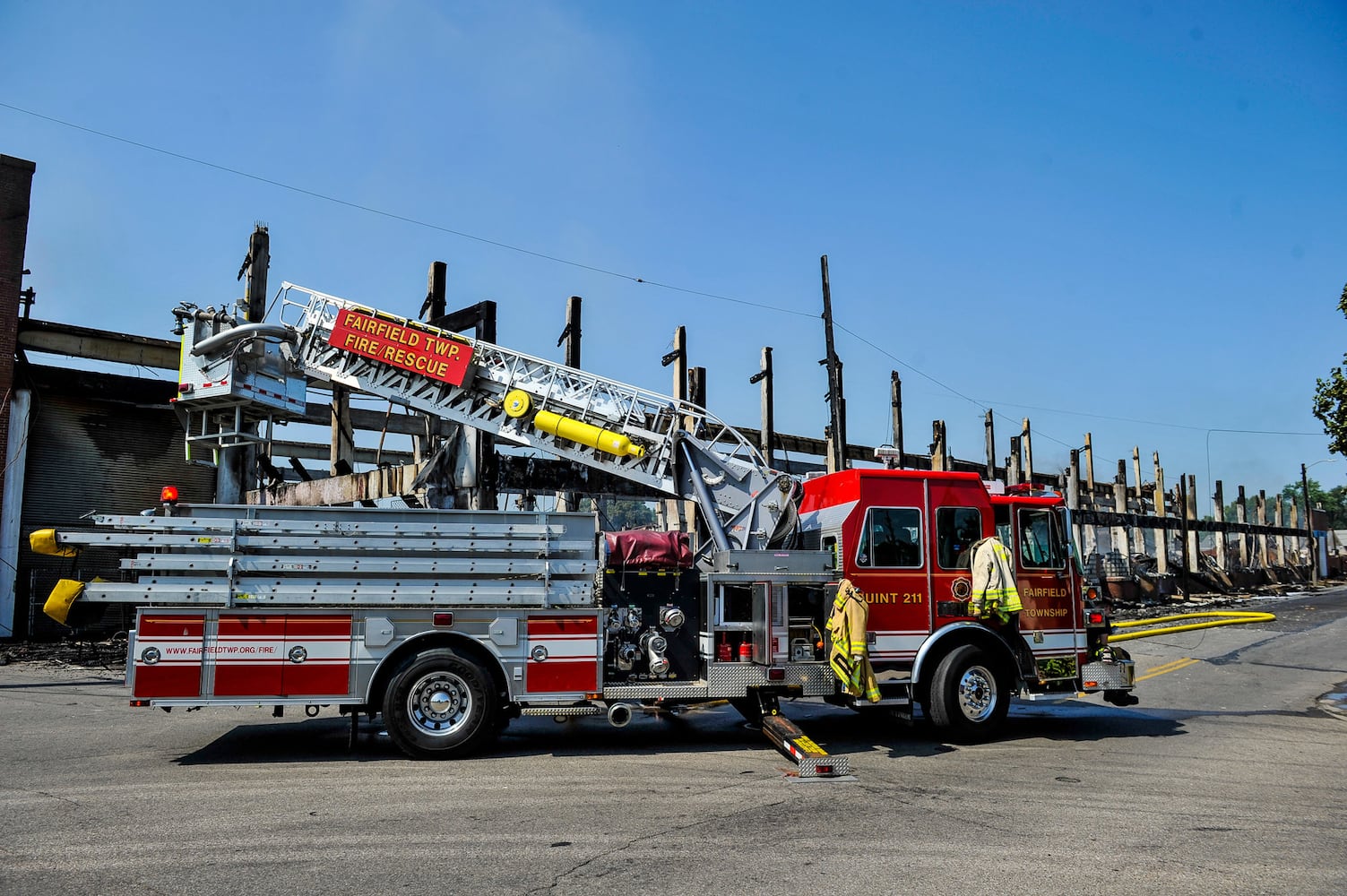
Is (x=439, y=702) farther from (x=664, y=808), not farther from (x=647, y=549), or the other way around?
(x=664, y=808)

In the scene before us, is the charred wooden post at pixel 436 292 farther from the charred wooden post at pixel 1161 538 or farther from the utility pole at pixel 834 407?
the charred wooden post at pixel 1161 538

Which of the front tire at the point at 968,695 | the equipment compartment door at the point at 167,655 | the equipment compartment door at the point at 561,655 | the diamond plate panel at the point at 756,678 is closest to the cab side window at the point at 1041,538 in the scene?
the front tire at the point at 968,695

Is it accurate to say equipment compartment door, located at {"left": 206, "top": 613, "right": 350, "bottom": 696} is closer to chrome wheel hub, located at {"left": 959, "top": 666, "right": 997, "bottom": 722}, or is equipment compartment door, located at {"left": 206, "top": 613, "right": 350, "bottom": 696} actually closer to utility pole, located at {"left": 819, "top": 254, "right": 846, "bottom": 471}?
chrome wheel hub, located at {"left": 959, "top": 666, "right": 997, "bottom": 722}

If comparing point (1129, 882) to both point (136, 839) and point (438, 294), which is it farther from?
point (438, 294)

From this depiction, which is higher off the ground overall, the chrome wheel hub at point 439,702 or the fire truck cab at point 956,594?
the fire truck cab at point 956,594

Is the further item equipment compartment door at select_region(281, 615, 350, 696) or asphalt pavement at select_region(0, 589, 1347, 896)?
equipment compartment door at select_region(281, 615, 350, 696)

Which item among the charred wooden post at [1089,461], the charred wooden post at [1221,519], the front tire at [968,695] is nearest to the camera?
the front tire at [968,695]

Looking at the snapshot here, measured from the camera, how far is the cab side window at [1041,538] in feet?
35.2

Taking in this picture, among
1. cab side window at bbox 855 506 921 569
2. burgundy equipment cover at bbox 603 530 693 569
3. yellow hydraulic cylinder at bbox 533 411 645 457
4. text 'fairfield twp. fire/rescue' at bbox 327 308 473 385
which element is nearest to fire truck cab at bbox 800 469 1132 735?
cab side window at bbox 855 506 921 569

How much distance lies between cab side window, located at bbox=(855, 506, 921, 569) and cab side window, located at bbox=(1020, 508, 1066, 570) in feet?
4.75

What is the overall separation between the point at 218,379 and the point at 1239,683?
55.5ft

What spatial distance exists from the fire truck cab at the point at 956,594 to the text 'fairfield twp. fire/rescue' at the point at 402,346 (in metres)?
5.62

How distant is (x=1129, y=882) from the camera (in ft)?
17.5

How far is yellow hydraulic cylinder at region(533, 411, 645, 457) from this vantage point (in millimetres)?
12336
